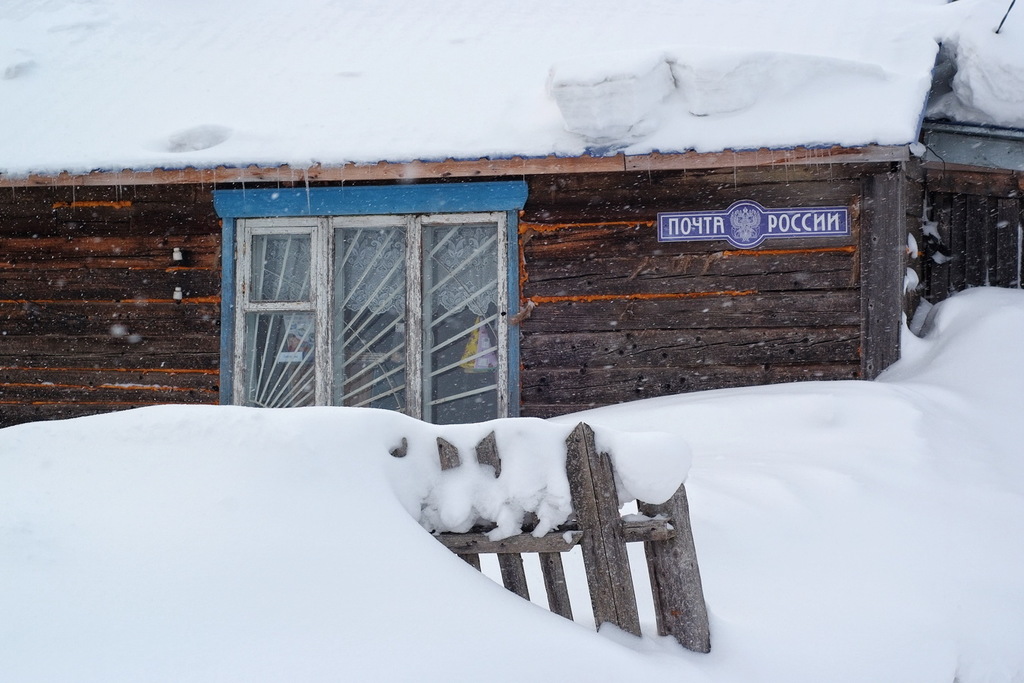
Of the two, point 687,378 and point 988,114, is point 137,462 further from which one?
point 988,114

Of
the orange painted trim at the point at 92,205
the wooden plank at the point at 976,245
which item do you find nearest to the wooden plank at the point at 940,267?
the wooden plank at the point at 976,245

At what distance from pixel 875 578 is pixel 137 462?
2693 mm

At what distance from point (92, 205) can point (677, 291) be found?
4.53 m

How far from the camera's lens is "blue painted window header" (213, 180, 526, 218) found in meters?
6.34

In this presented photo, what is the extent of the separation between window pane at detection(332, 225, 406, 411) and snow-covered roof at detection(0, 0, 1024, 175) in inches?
31.3

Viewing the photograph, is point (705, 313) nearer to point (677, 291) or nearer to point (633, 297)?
point (677, 291)

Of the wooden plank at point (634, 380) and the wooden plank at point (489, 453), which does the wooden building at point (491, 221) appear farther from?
the wooden plank at point (489, 453)

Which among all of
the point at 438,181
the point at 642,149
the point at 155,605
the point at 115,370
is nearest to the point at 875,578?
the point at 155,605

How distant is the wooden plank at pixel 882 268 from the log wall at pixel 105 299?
467 centimetres

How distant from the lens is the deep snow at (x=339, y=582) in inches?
72.7

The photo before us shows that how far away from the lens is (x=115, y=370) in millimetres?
6883

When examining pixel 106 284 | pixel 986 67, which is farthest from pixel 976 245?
pixel 106 284

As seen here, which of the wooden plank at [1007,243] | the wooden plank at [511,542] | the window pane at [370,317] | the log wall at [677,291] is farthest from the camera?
the wooden plank at [1007,243]

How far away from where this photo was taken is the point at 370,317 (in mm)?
6617
